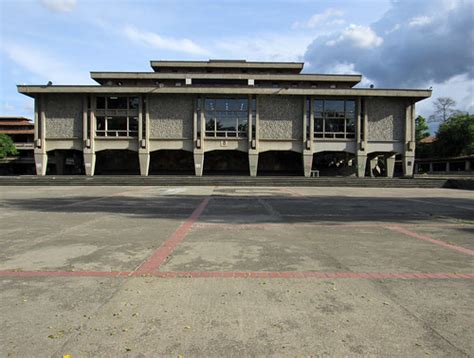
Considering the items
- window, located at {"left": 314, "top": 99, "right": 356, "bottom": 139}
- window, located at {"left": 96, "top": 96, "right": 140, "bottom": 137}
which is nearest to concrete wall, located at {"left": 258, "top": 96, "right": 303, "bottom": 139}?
window, located at {"left": 314, "top": 99, "right": 356, "bottom": 139}

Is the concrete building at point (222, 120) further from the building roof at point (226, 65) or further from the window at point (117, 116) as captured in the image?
the building roof at point (226, 65)

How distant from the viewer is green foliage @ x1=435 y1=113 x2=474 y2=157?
57500 millimetres

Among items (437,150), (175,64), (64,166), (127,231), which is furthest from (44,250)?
(437,150)

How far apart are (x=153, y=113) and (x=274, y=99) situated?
13.5m

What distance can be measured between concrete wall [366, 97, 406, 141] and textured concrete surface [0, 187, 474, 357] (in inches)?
1231

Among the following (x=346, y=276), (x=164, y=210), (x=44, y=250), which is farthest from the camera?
(x=164, y=210)

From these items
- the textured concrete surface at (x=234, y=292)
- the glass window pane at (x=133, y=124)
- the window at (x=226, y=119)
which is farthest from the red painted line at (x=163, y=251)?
the glass window pane at (x=133, y=124)

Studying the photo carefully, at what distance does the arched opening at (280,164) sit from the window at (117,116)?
17.5 meters

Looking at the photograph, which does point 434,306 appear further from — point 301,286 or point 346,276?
point 301,286

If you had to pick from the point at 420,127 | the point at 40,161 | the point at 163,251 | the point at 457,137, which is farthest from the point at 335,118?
the point at 420,127

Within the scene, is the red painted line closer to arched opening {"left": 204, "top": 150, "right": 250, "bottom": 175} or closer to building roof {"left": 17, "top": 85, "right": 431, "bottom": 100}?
building roof {"left": 17, "top": 85, "right": 431, "bottom": 100}

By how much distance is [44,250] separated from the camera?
6.05m

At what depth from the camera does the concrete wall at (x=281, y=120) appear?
36625mm

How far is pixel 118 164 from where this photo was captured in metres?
44.4
